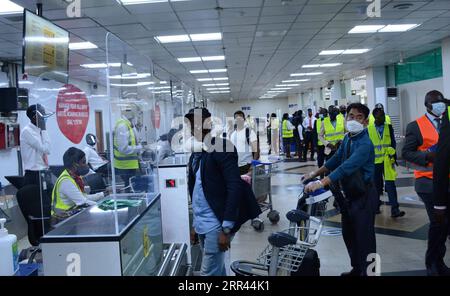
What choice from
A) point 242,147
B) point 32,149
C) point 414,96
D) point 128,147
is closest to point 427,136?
point 128,147

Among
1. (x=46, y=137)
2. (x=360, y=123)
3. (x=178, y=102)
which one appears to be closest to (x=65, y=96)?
(x=46, y=137)

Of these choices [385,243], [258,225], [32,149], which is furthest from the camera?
[258,225]

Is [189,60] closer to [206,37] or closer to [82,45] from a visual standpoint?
[206,37]

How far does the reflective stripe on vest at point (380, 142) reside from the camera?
16.9 ft

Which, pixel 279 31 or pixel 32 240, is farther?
pixel 279 31

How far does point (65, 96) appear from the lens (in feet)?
8.29

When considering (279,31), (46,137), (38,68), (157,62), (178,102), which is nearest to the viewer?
(46,137)

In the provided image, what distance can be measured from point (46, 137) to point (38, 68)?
51.6 inches

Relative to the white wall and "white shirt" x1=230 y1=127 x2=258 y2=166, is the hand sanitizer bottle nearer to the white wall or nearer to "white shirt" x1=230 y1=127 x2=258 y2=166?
"white shirt" x1=230 y1=127 x2=258 y2=166

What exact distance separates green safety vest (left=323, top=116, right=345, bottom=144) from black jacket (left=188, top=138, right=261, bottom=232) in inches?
215

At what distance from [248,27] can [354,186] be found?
498 centimetres

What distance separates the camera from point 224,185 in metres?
2.44

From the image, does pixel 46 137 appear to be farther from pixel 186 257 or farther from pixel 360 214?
pixel 360 214

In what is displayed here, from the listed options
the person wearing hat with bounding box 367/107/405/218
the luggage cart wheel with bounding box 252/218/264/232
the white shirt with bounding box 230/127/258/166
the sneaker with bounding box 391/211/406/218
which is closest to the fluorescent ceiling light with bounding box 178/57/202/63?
the white shirt with bounding box 230/127/258/166
